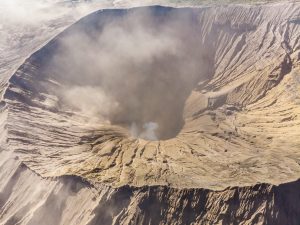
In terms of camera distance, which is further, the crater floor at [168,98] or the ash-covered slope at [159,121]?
the crater floor at [168,98]

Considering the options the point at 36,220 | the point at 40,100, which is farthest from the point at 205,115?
the point at 36,220

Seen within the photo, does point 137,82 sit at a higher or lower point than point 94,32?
lower

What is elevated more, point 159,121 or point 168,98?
point 168,98

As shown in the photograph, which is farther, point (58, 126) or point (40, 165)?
point (58, 126)

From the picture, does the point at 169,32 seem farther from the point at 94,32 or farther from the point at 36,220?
the point at 36,220

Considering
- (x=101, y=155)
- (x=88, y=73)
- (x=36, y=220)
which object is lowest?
(x=36, y=220)

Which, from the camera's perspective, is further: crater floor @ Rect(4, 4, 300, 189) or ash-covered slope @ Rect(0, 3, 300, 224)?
crater floor @ Rect(4, 4, 300, 189)

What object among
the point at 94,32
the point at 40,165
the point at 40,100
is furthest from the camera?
the point at 94,32

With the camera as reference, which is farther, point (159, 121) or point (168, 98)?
point (168, 98)
